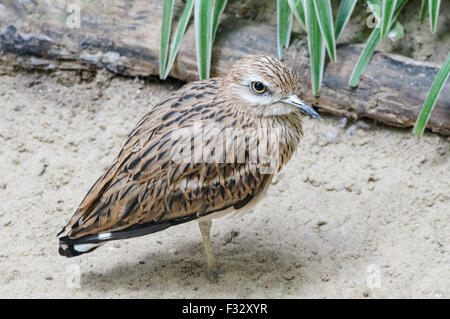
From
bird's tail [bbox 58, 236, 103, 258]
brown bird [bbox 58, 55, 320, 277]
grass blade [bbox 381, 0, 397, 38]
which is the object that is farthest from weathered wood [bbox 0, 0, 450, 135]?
bird's tail [bbox 58, 236, 103, 258]

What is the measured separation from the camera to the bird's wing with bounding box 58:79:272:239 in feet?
10.0

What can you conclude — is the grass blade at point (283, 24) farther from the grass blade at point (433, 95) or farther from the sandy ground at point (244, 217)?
the grass blade at point (433, 95)

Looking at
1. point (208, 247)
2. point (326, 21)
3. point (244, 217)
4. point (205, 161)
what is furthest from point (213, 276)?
point (326, 21)

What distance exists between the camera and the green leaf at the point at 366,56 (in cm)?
409

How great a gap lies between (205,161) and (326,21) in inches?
59.3

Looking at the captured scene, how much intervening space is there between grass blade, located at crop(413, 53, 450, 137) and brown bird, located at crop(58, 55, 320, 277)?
1090 mm

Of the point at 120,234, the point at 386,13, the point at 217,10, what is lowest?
the point at 120,234

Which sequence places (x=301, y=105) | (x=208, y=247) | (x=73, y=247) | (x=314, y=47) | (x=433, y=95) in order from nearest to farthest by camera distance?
(x=301, y=105) → (x=73, y=247) → (x=208, y=247) → (x=433, y=95) → (x=314, y=47)

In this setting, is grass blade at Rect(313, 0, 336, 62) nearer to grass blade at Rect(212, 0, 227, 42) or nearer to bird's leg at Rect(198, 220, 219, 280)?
grass blade at Rect(212, 0, 227, 42)

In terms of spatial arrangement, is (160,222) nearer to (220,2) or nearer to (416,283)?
(416,283)

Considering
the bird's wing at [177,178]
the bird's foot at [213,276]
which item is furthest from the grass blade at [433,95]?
the bird's foot at [213,276]

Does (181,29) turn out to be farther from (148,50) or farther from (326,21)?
(326,21)

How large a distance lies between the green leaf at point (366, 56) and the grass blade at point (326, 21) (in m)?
0.21

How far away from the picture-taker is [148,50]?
14.6ft
